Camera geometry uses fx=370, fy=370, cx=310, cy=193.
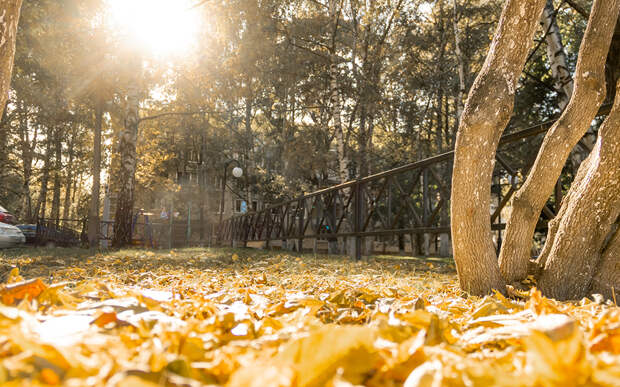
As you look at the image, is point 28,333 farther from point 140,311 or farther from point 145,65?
point 145,65

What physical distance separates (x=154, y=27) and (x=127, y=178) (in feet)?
13.4

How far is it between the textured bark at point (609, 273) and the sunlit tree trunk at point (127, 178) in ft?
34.5

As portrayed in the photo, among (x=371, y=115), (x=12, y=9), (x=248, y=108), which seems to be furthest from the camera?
(x=248, y=108)

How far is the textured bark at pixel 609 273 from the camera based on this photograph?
6.85 feet

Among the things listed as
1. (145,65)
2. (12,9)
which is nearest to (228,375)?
(12,9)

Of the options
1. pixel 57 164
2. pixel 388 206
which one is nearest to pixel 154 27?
pixel 388 206

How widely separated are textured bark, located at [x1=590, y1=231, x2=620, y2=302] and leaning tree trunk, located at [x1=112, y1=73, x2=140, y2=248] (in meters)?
10.5

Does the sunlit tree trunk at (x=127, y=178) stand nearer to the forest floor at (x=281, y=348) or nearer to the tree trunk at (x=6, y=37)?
the tree trunk at (x=6, y=37)

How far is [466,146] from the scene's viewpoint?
2.06 metres

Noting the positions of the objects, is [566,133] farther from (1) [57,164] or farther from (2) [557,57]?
(1) [57,164]

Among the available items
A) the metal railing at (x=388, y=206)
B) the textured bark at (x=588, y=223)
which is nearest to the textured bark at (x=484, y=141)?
the textured bark at (x=588, y=223)

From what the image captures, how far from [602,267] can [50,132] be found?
104ft

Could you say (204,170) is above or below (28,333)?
above

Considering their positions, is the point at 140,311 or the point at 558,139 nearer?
the point at 140,311
